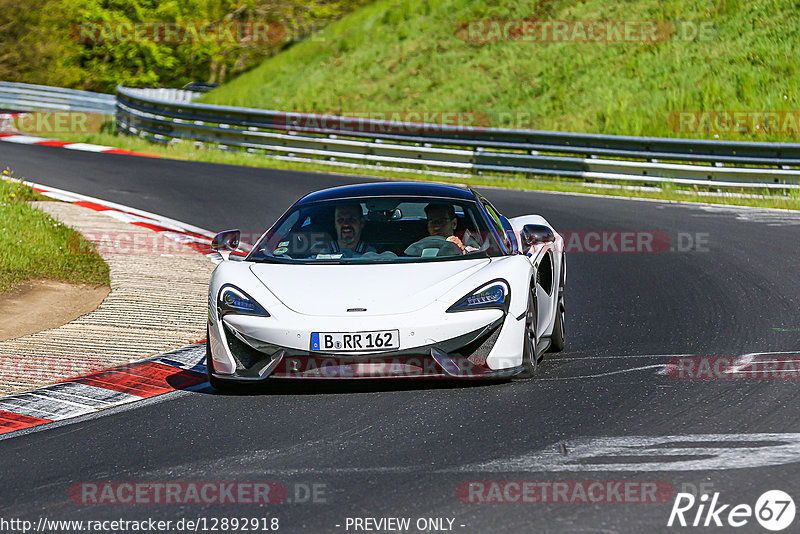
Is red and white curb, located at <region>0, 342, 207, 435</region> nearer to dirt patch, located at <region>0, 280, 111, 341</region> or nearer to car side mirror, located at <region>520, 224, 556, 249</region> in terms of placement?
dirt patch, located at <region>0, 280, 111, 341</region>

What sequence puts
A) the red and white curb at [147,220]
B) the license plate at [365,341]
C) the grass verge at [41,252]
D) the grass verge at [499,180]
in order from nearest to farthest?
the license plate at [365,341] → the grass verge at [41,252] → the red and white curb at [147,220] → the grass verge at [499,180]

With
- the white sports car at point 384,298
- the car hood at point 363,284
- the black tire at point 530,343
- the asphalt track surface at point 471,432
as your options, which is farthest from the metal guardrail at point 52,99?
the black tire at point 530,343

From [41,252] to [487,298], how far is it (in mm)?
6938

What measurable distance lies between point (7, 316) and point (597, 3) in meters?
25.0

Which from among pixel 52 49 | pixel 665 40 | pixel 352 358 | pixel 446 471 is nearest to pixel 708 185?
pixel 665 40

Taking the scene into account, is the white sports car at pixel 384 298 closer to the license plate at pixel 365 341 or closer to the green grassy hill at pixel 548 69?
the license plate at pixel 365 341

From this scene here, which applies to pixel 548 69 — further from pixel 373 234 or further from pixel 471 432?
pixel 471 432

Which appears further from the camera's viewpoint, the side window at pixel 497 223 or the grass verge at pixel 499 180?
the grass verge at pixel 499 180

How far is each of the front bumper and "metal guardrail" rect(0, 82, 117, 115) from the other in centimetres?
2805

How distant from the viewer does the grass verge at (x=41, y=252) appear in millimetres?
11547

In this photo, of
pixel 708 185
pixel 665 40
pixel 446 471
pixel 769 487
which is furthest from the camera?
pixel 665 40

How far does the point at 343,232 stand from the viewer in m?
7.83

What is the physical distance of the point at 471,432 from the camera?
5.79 meters

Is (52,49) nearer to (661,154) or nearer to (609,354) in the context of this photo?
(661,154)
